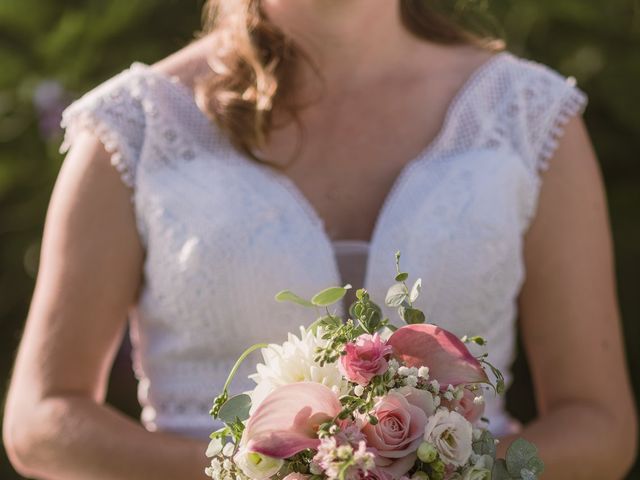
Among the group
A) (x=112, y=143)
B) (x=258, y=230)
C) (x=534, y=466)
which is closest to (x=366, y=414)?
(x=534, y=466)

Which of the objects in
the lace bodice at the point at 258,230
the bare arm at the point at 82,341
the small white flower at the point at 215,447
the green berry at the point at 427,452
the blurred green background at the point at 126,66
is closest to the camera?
the green berry at the point at 427,452

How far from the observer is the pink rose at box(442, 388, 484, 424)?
1651 mm

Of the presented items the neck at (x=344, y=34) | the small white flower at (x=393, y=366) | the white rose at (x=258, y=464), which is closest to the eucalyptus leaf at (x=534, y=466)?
the small white flower at (x=393, y=366)

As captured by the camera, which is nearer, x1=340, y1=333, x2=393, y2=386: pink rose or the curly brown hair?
x1=340, y1=333, x2=393, y2=386: pink rose

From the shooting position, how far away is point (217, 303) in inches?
102

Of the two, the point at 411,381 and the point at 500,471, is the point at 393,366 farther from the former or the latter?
the point at 500,471

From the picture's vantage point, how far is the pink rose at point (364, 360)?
160 cm

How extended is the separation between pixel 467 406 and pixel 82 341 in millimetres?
1108

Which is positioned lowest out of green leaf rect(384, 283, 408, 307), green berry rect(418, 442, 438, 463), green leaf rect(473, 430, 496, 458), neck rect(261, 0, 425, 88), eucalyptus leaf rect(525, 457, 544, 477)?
neck rect(261, 0, 425, 88)

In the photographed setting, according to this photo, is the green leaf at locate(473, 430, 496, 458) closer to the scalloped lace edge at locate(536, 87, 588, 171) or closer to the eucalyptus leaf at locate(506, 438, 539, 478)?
the eucalyptus leaf at locate(506, 438, 539, 478)

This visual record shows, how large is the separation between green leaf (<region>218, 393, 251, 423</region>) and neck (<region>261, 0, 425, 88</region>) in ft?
4.37

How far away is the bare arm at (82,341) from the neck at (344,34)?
0.53 meters

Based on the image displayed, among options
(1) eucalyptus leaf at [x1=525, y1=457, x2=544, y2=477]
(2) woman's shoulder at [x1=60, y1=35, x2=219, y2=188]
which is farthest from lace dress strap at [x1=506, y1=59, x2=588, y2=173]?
(1) eucalyptus leaf at [x1=525, y1=457, x2=544, y2=477]

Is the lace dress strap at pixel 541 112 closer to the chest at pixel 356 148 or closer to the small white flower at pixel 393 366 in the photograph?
the chest at pixel 356 148
